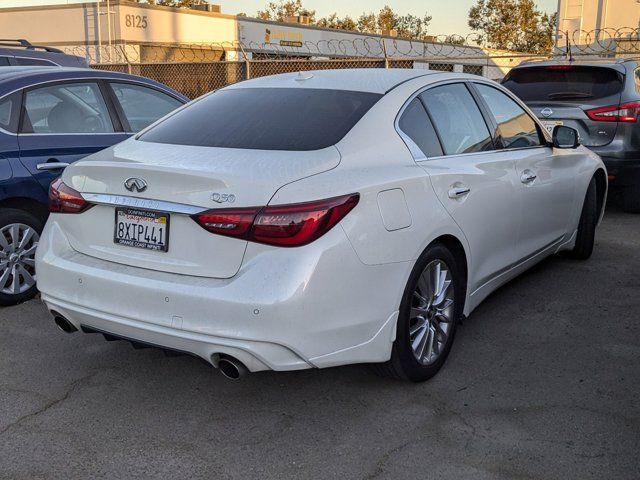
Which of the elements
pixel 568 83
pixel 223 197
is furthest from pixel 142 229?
pixel 568 83

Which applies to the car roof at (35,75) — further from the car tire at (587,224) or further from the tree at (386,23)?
the tree at (386,23)

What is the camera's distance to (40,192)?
5.37 metres

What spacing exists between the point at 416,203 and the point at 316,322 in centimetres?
86

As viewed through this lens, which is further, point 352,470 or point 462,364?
point 462,364

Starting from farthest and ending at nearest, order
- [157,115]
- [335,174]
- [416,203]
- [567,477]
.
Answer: [157,115], [416,203], [335,174], [567,477]

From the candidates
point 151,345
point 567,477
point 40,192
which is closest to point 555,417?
point 567,477

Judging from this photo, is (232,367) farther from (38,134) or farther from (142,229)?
(38,134)

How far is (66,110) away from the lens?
579cm

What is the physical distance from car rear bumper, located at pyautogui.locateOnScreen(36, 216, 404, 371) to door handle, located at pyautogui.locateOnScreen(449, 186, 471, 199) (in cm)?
64

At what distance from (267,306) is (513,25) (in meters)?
78.5

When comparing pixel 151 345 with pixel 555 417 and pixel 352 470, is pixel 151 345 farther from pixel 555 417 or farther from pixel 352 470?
pixel 555 417

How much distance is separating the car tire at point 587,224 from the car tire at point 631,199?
2.20m

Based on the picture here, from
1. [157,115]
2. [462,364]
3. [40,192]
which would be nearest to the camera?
[462,364]

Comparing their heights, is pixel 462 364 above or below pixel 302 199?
below
